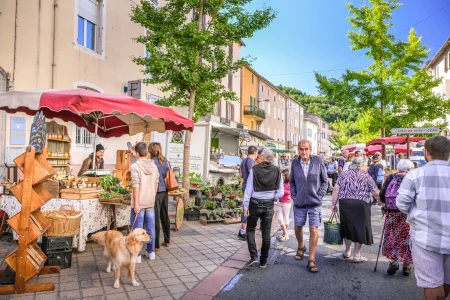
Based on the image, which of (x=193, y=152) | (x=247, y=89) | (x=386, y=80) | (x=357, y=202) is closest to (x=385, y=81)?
(x=386, y=80)

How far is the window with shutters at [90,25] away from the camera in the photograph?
1288 cm

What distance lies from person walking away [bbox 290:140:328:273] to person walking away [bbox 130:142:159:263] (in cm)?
224

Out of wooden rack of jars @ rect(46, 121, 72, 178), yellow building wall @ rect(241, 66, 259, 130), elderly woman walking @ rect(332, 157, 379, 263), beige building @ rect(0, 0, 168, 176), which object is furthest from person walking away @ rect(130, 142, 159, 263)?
yellow building wall @ rect(241, 66, 259, 130)

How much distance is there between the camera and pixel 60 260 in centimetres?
479

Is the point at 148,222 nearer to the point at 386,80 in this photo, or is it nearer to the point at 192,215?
the point at 192,215

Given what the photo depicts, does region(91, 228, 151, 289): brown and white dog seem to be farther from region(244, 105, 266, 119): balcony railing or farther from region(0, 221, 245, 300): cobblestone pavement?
region(244, 105, 266, 119): balcony railing

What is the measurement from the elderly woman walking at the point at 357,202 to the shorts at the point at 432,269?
7.85 feet

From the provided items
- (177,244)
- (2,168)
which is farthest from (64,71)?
(177,244)

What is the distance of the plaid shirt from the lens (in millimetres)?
2898

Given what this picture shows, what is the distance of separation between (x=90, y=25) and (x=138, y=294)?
12179 millimetres

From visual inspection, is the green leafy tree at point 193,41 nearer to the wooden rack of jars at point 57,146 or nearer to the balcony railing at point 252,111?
the wooden rack of jars at point 57,146

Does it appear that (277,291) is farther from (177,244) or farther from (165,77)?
(165,77)

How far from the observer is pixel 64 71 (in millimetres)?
11922

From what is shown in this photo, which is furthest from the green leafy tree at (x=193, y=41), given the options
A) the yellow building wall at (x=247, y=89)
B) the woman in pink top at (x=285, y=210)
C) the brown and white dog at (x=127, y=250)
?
the yellow building wall at (x=247, y=89)
